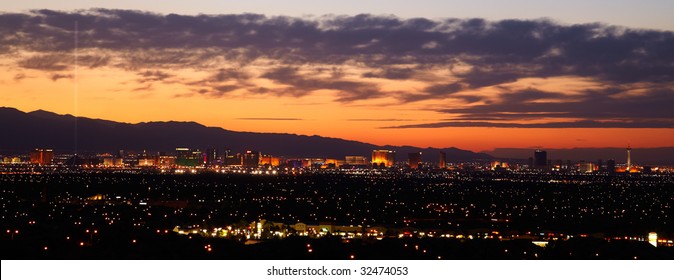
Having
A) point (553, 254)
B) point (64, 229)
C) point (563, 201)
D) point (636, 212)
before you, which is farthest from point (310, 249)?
point (563, 201)

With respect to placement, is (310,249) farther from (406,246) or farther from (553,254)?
(553,254)

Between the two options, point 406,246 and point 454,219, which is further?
point 454,219

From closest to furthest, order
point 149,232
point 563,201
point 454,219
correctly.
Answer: point 149,232, point 454,219, point 563,201

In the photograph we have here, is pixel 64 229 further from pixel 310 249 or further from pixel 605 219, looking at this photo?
pixel 605 219

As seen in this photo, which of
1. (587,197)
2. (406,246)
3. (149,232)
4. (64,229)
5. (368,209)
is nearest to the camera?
(406,246)

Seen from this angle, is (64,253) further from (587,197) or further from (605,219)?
(587,197)

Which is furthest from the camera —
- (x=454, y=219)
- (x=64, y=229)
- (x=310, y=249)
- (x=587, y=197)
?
(x=587, y=197)

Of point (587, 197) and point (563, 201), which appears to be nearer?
point (563, 201)

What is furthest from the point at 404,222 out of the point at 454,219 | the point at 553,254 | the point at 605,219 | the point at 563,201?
the point at 563,201
